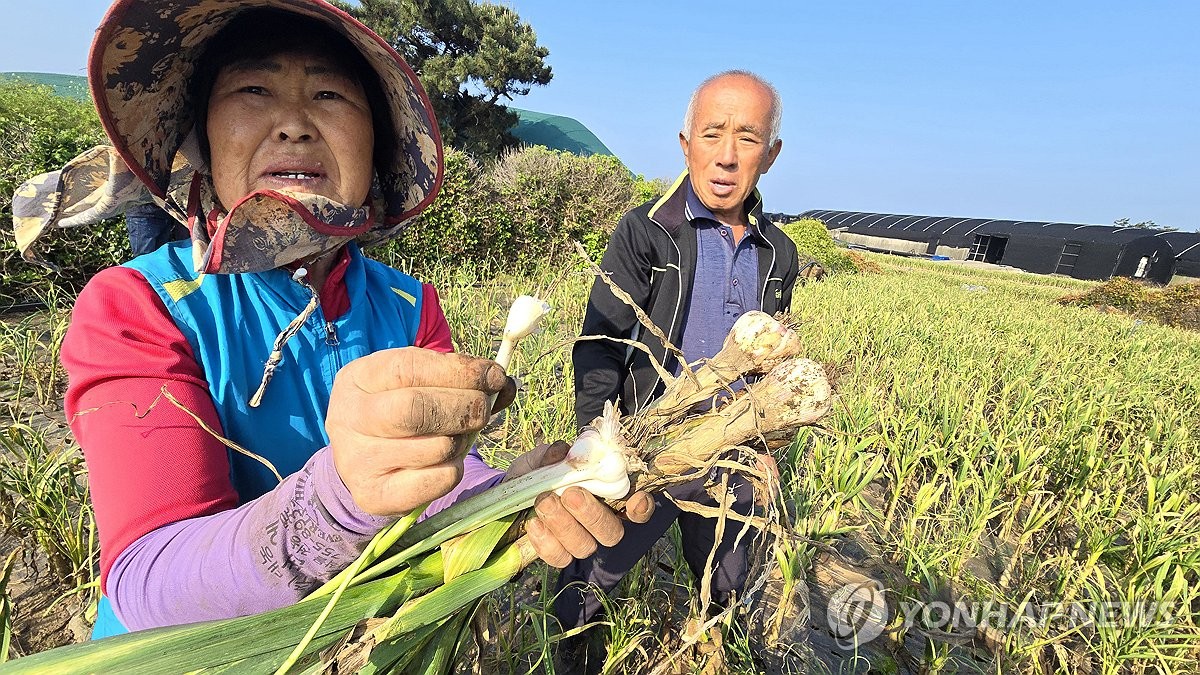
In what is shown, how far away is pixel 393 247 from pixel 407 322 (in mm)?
4776

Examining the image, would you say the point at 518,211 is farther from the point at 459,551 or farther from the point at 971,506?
the point at 459,551

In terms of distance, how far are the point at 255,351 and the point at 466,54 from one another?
19079 mm

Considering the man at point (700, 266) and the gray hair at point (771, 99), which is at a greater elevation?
the gray hair at point (771, 99)

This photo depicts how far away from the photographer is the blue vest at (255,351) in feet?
2.33

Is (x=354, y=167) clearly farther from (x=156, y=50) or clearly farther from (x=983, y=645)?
(x=983, y=645)

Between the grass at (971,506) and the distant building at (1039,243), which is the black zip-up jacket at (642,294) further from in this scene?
the distant building at (1039,243)

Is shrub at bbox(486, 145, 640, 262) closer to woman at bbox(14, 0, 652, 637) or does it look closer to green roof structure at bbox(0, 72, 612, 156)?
woman at bbox(14, 0, 652, 637)

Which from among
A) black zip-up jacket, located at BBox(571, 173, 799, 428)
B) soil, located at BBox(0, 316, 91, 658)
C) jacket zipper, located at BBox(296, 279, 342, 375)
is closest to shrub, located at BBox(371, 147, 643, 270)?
soil, located at BBox(0, 316, 91, 658)

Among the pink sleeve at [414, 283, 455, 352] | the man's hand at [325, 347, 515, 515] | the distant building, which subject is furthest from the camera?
the distant building

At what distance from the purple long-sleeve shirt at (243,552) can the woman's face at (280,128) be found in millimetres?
491

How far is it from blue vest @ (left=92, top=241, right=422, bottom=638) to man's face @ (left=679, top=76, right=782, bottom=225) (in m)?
1.14

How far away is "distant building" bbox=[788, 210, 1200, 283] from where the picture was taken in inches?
872

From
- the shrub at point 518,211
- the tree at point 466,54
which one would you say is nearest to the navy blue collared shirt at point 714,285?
the shrub at point 518,211

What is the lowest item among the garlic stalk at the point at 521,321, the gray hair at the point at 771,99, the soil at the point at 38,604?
the soil at the point at 38,604
